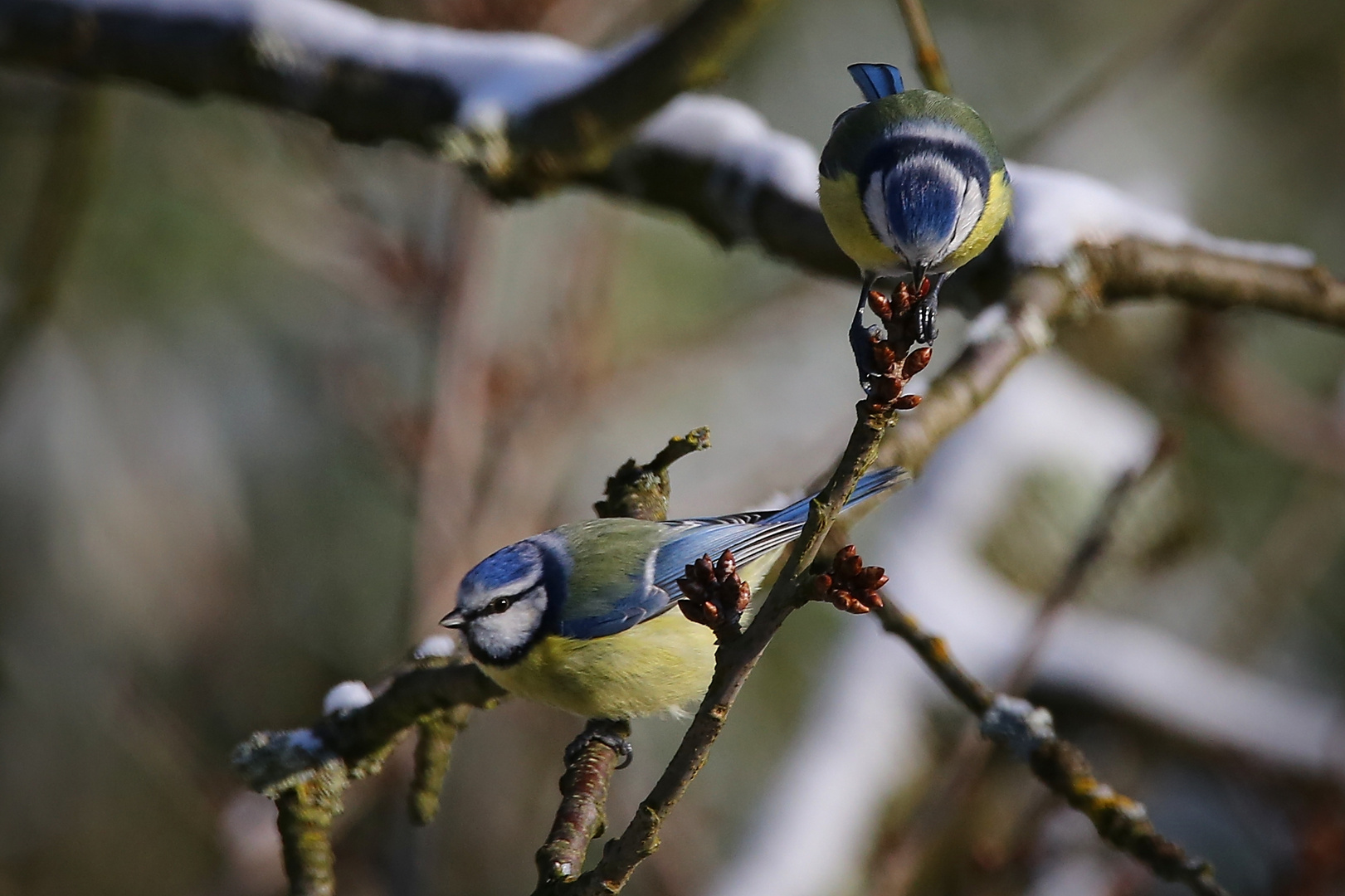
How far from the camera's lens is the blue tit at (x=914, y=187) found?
1.20m

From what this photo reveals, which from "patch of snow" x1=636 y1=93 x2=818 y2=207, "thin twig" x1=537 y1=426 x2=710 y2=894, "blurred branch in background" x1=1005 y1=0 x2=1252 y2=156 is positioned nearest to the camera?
"thin twig" x1=537 y1=426 x2=710 y2=894

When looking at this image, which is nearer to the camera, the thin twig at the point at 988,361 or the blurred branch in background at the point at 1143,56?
the thin twig at the point at 988,361

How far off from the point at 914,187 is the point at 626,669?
62cm

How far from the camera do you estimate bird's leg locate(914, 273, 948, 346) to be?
26.7 inches

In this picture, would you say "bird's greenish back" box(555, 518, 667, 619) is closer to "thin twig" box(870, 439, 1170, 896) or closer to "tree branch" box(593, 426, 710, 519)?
"tree branch" box(593, 426, 710, 519)

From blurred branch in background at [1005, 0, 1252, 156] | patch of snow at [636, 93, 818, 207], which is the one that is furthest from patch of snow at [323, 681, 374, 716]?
blurred branch in background at [1005, 0, 1252, 156]

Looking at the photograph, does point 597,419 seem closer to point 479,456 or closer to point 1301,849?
point 479,456

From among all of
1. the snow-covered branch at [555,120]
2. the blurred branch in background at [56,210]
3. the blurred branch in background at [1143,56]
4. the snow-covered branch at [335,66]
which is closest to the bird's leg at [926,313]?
the snow-covered branch at [555,120]

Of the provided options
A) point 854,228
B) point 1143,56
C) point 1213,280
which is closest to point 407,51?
point 854,228

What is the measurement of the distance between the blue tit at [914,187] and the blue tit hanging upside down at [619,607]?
0.25 metres

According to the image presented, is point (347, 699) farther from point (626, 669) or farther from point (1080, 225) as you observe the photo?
point (1080, 225)

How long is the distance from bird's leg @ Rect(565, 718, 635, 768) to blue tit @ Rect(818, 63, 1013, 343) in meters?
0.54

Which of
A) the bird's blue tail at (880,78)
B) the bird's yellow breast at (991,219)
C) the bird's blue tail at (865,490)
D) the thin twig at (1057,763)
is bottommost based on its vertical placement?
the thin twig at (1057,763)

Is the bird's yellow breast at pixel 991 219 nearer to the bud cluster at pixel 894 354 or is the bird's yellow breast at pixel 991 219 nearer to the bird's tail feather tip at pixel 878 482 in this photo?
the bird's tail feather tip at pixel 878 482
